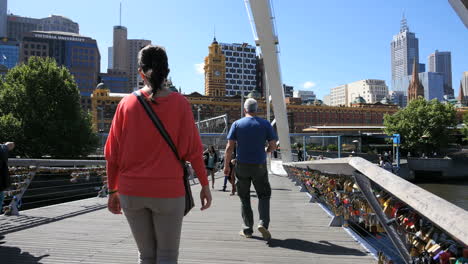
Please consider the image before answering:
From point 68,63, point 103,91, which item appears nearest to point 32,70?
point 103,91

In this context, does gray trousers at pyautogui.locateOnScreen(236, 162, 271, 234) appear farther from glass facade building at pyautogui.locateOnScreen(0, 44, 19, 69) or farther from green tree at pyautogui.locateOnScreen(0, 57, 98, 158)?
glass facade building at pyautogui.locateOnScreen(0, 44, 19, 69)

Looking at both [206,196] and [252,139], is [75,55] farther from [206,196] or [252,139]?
[206,196]

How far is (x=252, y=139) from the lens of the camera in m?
5.11

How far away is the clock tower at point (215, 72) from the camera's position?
159 m

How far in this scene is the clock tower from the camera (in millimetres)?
159000

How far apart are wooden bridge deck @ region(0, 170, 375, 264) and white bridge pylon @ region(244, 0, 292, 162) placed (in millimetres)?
9901

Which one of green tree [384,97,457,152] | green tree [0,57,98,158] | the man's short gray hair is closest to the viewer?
the man's short gray hair

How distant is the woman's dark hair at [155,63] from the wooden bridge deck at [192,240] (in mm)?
2072

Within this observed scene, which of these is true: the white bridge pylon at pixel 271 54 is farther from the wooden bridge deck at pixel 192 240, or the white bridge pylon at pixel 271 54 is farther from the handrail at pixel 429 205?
the handrail at pixel 429 205

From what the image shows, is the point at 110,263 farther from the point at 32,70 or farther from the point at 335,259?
the point at 32,70

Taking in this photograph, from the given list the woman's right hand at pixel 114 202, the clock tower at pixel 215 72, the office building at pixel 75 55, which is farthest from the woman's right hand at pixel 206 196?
the office building at pixel 75 55

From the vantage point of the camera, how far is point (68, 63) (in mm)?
154250

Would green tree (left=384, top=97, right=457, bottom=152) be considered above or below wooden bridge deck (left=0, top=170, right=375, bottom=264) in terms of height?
above

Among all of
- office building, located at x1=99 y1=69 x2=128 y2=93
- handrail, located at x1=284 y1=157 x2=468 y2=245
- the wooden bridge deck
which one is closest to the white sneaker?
the wooden bridge deck
